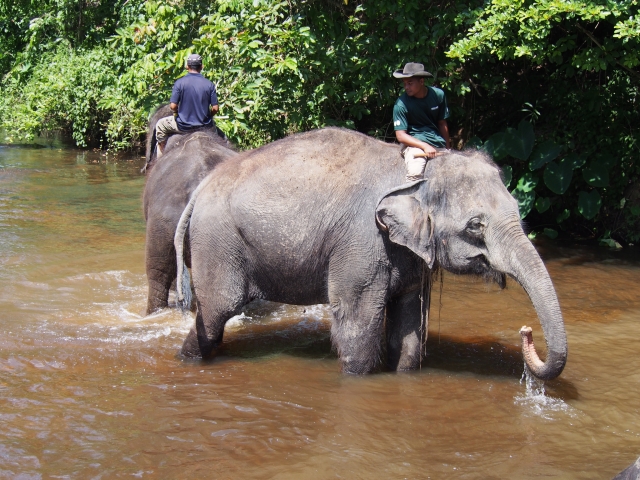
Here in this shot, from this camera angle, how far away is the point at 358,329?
18.6 ft

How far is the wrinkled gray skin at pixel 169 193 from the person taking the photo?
274 inches

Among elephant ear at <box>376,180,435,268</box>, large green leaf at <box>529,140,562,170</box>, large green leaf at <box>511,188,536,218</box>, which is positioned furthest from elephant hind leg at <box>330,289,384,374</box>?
large green leaf at <box>529,140,562,170</box>

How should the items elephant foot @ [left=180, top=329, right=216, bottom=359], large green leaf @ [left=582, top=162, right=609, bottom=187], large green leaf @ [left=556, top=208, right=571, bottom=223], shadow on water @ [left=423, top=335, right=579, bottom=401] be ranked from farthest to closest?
1. large green leaf @ [left=556, top=208, right=571, bottom=223]
2. large green leaf @ [left=582, top=162, right=609, bottom=187]
3. elephant foot @ [left=180, top=329, right=216, bottom=359]
4. shadow on water @ [left=423, top=335, right=579, bottom=401]

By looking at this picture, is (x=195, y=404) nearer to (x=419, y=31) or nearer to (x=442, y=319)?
(x=442, y=319)

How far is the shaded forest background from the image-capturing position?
8961 mm

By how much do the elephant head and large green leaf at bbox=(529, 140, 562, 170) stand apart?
4.68 meters

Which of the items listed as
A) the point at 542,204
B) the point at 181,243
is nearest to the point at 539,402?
the point at 181,243

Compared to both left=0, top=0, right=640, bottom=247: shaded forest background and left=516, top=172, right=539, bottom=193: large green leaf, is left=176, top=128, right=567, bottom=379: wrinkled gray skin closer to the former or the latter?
left=0, top=0, right=640, bottom=247: shaded forest background

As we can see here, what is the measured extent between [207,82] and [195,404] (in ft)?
12.5

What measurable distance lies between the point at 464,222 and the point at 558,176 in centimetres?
501

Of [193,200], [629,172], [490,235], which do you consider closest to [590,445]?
[490,235]

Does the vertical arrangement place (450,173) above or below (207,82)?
below

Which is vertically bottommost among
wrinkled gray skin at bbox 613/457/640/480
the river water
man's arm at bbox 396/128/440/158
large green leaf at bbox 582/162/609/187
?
the river water

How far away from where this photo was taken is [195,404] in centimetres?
539
